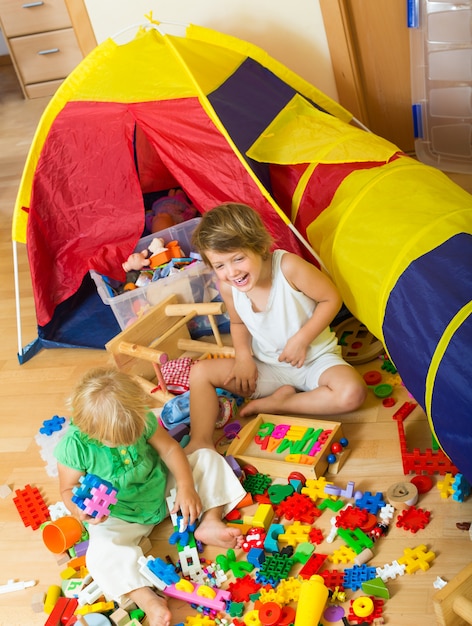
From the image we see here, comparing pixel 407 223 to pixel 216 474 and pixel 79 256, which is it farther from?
pixel 79 256

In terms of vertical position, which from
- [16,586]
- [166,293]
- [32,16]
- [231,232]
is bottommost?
[16,586]

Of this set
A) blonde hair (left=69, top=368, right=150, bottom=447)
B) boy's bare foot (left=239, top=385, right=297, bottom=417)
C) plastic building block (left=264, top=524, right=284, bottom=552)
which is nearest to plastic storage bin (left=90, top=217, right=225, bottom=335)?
boy's bare foot (left=239, top=385, right=297, bottom=417)

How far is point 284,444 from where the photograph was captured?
1542mm

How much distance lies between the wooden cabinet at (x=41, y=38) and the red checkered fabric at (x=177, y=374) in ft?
8.65

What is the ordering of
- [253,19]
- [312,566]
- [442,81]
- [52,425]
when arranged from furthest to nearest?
[253,19] → [442,81] → [52,425] → [312,566]

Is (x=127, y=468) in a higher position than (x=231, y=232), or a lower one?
lower

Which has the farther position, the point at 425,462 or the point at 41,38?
the point at 41,38

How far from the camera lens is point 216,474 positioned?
146 centimetres

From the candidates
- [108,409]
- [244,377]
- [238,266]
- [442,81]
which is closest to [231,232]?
[238,266]

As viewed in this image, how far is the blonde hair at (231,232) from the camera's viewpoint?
152 cm

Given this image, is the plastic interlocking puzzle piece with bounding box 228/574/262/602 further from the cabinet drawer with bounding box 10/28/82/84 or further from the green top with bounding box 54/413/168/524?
the cabinet drawer with bounding box 10/28/82/84

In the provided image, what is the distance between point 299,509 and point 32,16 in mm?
3389

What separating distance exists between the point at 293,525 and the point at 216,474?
0.18 m

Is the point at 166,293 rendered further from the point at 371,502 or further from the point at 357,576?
the point at 357,576
